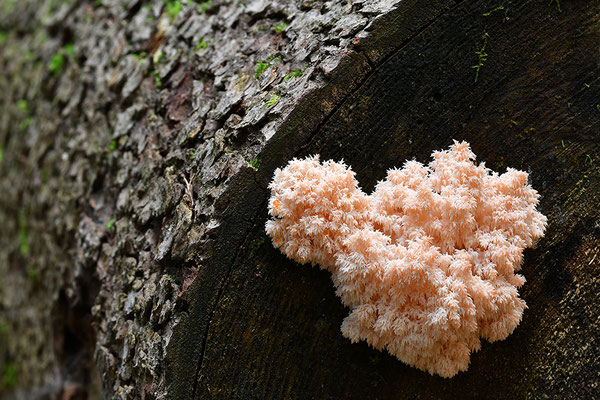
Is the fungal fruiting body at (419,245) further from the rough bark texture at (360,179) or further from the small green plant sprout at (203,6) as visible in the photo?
the small green plant sprout at (203,6)

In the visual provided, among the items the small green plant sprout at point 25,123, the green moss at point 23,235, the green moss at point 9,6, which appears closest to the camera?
the green moss at point 23,235

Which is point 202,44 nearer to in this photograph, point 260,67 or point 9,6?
point 260,67

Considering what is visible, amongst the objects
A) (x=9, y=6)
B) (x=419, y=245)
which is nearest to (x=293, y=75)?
(x=419, y=245)

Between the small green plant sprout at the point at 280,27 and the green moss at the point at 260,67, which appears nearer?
the green moss at the point at 260,67

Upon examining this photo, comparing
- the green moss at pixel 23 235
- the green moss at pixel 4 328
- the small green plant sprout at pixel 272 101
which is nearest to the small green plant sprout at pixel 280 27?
the small green plant sprout at pixel 272 101

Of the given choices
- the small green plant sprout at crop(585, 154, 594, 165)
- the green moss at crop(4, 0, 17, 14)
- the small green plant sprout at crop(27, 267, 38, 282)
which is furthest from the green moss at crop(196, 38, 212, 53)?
the green moss at crop(4, 0, 17, 14)

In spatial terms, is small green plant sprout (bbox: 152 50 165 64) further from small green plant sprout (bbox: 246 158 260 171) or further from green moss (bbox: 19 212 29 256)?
green moss (bbox: 19 212 29 256)
